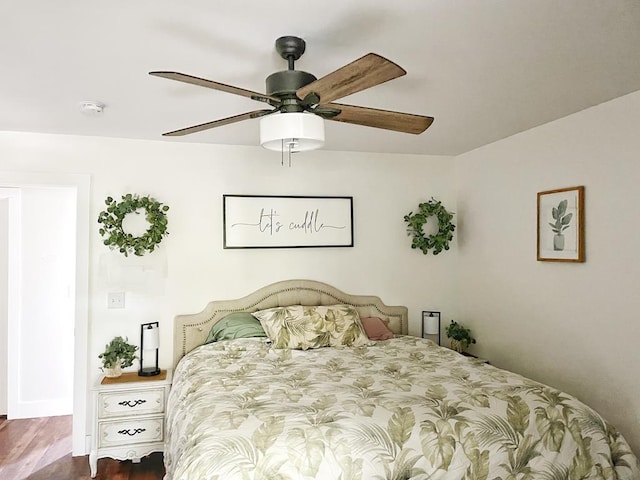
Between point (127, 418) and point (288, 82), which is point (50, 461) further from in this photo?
point (288, 82)

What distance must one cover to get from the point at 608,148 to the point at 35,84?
3.14m

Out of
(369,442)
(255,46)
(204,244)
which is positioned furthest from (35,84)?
(369,442)

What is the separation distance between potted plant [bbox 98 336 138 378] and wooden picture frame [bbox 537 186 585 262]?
2.97 metres

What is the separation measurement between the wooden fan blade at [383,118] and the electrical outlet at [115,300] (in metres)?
2.32

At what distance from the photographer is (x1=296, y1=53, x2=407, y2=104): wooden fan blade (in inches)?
59.2

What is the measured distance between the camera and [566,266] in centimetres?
312

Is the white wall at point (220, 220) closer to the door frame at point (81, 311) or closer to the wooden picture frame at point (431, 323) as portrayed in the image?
the door frame at point (81, 311)

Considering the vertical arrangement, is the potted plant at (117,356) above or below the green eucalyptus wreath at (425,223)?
below

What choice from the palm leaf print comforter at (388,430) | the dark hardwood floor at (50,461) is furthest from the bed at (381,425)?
the dark hardwood floor at (50,461)

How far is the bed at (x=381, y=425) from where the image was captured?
6.10ft

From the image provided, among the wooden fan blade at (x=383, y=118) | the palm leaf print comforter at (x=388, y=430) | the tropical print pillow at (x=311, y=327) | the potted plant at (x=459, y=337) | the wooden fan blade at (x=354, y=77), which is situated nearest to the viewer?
the wooden fan blade at (x=354, y=77)

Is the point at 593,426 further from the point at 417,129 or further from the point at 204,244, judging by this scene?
the point at 204,244

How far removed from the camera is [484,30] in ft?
6.15

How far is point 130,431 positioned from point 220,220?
64.1 inches
